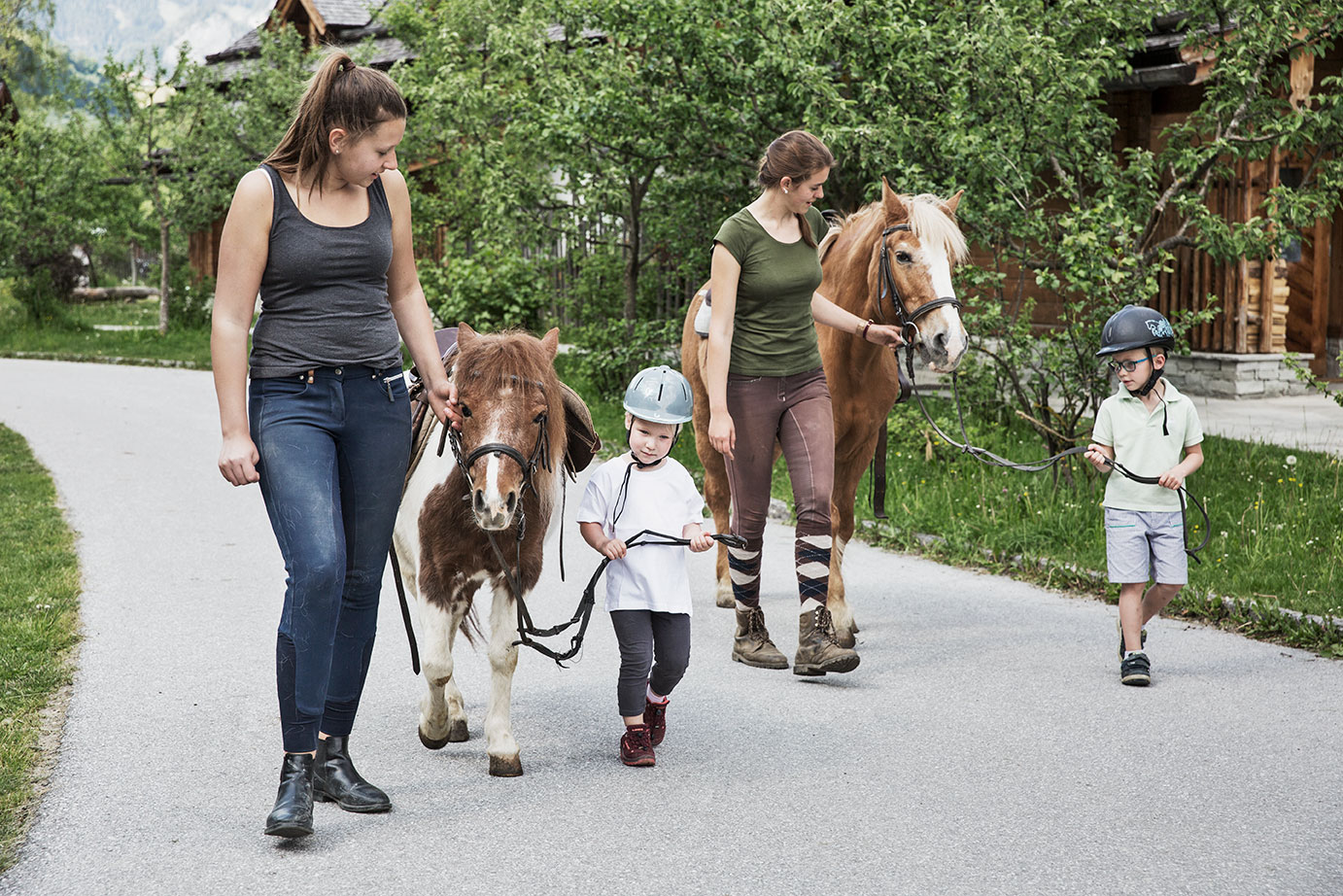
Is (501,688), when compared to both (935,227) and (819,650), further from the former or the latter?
(935,227)

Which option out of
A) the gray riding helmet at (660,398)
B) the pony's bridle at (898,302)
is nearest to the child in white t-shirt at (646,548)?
the gray riding helmet at (660,398)

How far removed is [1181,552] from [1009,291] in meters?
11.3

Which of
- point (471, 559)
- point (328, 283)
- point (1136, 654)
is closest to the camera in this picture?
point (328, 283)

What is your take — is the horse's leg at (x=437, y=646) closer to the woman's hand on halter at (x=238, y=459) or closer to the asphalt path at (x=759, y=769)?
the asphalt path at (x=759, y=769)

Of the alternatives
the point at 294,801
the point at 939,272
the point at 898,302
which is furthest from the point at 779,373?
the point at 294,801

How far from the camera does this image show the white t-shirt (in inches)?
189

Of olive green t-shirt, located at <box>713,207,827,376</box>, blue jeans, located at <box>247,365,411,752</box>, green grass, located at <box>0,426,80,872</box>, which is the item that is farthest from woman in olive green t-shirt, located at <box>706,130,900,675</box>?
green grass, located at <box>0,426,80,872</box>

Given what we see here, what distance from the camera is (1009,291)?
659 inches

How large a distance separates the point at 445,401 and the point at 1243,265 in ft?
41.5

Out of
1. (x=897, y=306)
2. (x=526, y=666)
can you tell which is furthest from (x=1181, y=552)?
(x=526, y=666)

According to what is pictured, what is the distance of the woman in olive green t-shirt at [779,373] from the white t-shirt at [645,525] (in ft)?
2.42

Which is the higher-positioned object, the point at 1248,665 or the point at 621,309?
the point at 621,309

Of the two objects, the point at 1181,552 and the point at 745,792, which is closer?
the point at 745,792

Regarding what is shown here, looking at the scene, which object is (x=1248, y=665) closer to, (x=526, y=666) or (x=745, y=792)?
(x=745, y=792)
